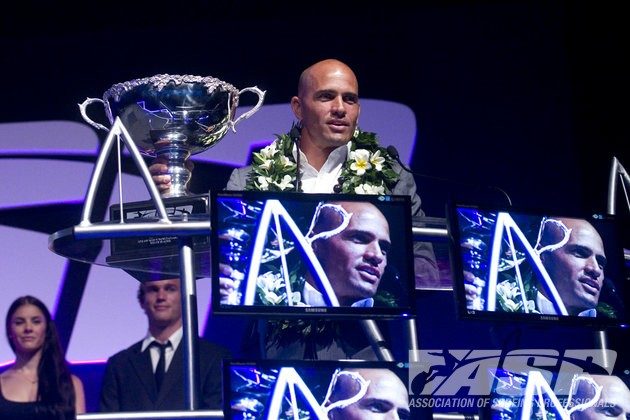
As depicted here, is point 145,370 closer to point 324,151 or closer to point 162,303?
point 162,303

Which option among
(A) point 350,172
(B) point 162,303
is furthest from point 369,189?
(B) point 162,303

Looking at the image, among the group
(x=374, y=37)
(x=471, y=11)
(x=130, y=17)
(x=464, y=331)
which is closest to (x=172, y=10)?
(x=130, y=17)

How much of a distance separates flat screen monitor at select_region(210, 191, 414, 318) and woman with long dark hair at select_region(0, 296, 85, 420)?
2.22 metres

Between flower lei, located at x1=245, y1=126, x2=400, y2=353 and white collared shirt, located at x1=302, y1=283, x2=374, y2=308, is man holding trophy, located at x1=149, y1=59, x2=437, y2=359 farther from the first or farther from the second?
white collared shirt, located at x1=302, y1=283, x2=374, y2=308

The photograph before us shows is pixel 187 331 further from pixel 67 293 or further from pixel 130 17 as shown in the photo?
pixel 130 17

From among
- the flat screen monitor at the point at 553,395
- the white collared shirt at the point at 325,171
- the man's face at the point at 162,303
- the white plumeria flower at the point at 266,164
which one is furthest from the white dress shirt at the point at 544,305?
the man's face at the point at 162,303

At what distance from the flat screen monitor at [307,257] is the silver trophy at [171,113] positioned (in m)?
0.45

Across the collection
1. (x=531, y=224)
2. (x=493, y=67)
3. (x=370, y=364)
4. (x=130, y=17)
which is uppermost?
(x=130, y=17)

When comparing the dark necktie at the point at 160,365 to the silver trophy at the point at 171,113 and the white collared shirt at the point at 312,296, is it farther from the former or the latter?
the white collared shirt at the point at 312,296

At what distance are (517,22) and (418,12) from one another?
40 centimetres

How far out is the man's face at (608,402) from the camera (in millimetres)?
2436

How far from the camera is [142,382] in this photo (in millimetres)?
3941

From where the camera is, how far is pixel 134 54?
15.9ft

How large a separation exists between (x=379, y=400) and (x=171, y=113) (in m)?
0.91
